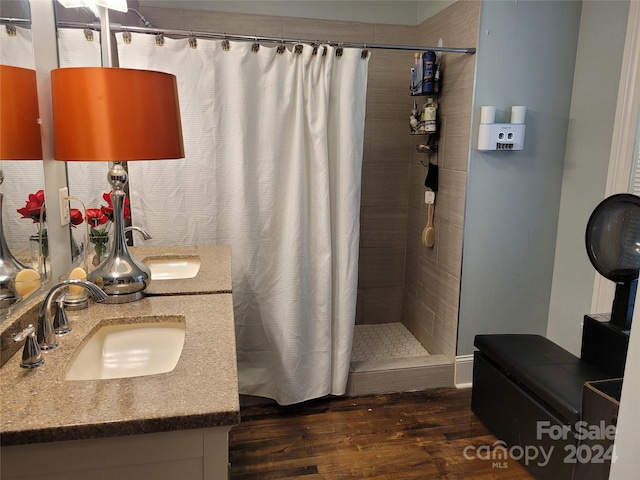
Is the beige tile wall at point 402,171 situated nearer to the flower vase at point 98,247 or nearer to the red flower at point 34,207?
the flower vase at point 98,247

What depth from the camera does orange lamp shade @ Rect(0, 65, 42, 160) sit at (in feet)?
3.91

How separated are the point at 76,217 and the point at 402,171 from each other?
2162 millimetres

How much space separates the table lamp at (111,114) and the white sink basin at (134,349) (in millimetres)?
500

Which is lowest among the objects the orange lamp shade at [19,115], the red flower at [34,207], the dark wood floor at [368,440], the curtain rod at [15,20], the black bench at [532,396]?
the dark wood floor at [368,440]

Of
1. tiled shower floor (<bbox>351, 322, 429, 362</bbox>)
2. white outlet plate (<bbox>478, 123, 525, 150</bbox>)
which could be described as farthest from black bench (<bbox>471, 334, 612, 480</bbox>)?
white outlet plate (<bbox>478, 123, 525, 150</bbox>)

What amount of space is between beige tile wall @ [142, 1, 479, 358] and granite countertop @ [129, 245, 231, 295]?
1280 mm

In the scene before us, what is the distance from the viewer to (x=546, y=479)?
6.20 ft

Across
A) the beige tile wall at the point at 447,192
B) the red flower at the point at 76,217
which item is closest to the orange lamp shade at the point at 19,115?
the red flower at the point at 76,217

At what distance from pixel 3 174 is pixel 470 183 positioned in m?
2.07

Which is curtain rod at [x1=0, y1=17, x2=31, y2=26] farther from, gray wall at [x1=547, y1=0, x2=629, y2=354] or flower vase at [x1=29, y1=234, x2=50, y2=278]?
gray wall at [x1=547, y1=0, x2=629, y2=354]

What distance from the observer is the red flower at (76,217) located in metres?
1.69

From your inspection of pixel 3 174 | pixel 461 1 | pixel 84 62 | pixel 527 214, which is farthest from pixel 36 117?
pixel 527 214

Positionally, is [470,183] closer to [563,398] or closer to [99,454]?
[563,398]

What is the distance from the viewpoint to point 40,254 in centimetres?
143
